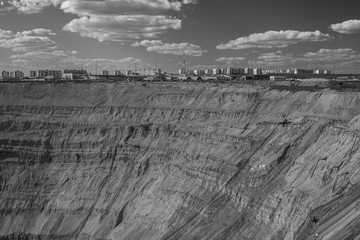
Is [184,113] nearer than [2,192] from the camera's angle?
Yes

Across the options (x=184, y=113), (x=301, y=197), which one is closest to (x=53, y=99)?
(x=184, y=113)

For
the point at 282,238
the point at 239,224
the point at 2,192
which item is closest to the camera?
the point at 282,238

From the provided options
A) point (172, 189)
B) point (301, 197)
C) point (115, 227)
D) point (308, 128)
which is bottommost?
point (115, 227)

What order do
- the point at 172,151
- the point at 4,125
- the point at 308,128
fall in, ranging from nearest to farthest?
the point at 308,128 < the point at 172,151 < the point at 4,125

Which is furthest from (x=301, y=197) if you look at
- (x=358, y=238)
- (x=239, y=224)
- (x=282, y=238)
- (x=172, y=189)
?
(x=172, y=189)

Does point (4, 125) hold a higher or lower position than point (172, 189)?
higher

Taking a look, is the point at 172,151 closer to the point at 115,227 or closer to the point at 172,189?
the point at 172,189
